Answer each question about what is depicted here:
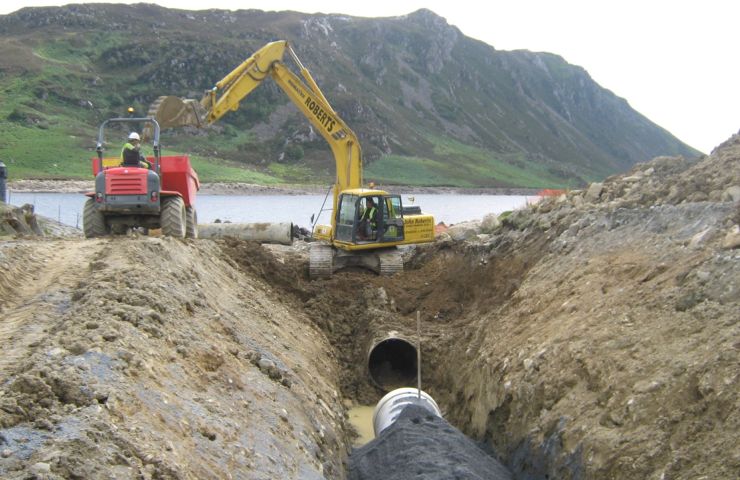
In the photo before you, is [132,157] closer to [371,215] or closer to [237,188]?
[371,215]

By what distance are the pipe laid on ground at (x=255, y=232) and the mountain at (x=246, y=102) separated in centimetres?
5089

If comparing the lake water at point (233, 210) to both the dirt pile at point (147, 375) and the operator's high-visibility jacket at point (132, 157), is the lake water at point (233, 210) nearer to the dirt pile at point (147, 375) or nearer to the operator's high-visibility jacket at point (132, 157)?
the operator's high-visibility jacket at point (132, 157)

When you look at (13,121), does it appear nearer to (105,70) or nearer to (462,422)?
(105,70)

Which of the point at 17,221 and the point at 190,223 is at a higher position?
the point at 190,223

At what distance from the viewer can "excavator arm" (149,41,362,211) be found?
1947cm

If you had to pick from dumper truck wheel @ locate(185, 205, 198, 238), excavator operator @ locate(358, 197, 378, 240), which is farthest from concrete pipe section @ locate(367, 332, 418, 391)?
dumper truck wheel @ locate(185, 205, 198, 238)

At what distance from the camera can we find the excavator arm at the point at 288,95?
63.9ft

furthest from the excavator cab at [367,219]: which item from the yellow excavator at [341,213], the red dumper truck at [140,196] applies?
the red dumper truck at [140,196]

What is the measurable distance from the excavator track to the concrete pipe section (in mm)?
3380

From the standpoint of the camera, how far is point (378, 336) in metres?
16.2

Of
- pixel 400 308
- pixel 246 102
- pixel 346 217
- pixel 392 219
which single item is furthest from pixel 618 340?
pixel 246 102

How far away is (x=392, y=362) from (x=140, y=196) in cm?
628

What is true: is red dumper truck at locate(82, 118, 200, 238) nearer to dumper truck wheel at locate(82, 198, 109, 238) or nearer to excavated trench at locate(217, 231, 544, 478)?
dumper truck wheel at locate(82, 198, 109, 238)

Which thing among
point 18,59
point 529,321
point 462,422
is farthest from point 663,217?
point 18,59
